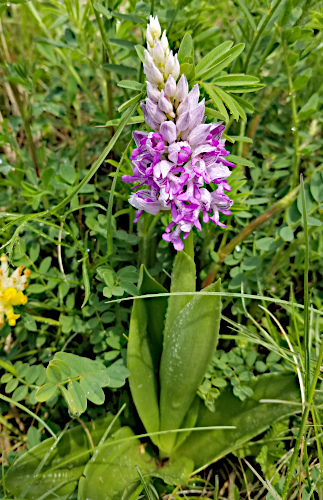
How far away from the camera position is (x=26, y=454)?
1469mm

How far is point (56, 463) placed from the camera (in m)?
1.50

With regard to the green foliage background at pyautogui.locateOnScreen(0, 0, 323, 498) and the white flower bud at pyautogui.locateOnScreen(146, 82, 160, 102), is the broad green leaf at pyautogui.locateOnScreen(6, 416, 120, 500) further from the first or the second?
the white flower bud at pyautogui.locateOnScreen(146, 82, 160, 102)

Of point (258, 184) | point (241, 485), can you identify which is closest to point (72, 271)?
point (258, 184)

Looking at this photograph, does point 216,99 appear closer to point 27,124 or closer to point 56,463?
point 27,124

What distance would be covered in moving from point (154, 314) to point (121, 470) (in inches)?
21.9

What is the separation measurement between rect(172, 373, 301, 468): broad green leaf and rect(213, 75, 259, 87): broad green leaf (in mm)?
990

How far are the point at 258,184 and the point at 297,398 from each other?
3.34 feet

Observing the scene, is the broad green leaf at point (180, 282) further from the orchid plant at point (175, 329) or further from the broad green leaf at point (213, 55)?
the broad green leaf at point (213, 55)

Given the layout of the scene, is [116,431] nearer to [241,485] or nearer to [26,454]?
→ [26,454]

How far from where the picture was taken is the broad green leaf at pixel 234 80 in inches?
48.8

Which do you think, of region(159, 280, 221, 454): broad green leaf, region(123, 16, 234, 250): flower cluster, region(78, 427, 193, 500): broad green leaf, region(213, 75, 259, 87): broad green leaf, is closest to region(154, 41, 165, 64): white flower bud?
region(123, 16, 234, 250): flower cluster

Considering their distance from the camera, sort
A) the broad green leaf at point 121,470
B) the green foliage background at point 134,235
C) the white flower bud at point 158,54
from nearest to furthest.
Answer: the white flower bud at point 158,54
the broad green leaf at point 121,470
the green foliage background at point 134,235

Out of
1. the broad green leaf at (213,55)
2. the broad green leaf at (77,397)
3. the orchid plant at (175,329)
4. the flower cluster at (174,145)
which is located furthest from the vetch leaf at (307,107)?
the broad green leaf at (77,397)

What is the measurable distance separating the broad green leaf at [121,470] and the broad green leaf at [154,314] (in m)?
0.30
